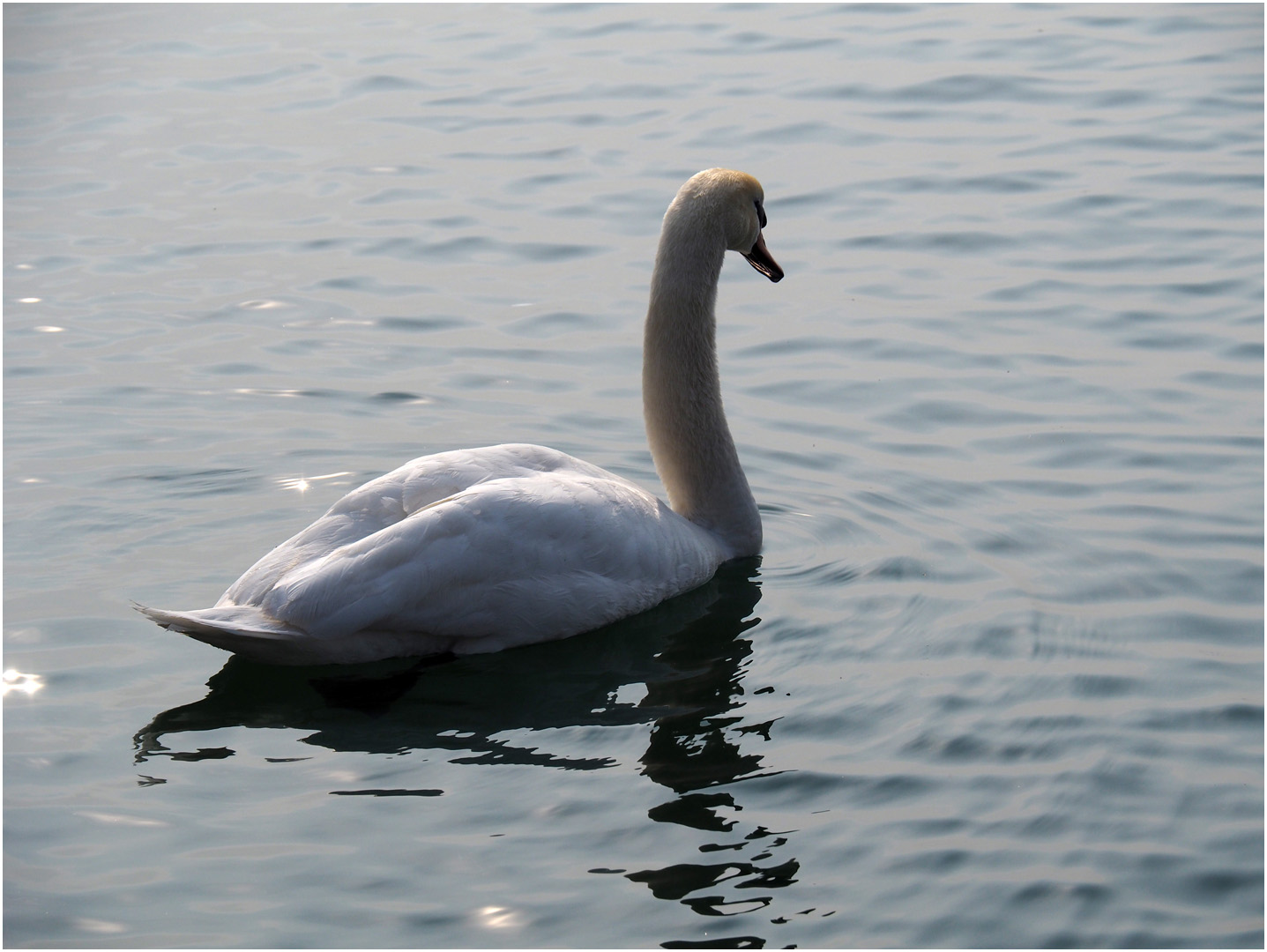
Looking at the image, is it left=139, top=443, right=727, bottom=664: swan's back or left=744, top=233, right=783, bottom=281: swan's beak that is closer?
left=139, top=443, right=727, bottom=664: swan's back

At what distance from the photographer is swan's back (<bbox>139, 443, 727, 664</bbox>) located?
620 centimetres

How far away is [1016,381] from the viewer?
9.59 m

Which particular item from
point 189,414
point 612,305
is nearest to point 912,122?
point 612,305

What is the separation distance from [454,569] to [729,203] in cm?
240

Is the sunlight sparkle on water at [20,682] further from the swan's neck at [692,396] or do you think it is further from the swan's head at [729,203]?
the swan's head at [729,203]

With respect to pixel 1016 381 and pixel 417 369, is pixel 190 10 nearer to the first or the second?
pixel 417 369

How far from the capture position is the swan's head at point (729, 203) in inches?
301

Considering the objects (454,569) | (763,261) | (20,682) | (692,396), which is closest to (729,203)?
(763,261)

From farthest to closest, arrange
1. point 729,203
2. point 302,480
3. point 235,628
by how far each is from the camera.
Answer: point 302,480, point 729,203, point 235,628

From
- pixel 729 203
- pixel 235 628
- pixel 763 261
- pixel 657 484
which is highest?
pixel 729 203

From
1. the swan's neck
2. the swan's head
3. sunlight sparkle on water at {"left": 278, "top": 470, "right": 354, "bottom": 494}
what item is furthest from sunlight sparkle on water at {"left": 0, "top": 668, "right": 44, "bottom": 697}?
the swan's head

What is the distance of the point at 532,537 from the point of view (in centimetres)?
659

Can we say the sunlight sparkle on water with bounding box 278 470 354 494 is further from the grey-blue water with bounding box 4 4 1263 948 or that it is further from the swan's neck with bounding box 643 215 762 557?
the swan's neck with bounding box 643 215 762 557

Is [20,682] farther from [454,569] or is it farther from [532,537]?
[532,537]
